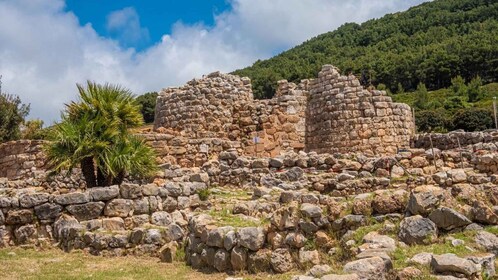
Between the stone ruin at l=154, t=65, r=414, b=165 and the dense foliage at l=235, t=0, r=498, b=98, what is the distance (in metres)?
37.5

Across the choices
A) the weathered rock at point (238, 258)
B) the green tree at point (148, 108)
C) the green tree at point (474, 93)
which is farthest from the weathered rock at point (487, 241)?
Result: the green tree at point (474, 93)

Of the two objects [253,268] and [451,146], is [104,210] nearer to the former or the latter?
[253,268]

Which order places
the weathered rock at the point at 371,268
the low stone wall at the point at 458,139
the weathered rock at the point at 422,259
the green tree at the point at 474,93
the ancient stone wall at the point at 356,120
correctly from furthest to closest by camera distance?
the green tree at the point at 474,93, the ancient stone wall at the point at 356,120, the low stone wall at the point at 458,139, the weathered rock at the point at 422,259, the weathered rock at the point at 371,268

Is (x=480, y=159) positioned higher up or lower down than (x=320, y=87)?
lower down

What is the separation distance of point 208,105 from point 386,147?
585cm

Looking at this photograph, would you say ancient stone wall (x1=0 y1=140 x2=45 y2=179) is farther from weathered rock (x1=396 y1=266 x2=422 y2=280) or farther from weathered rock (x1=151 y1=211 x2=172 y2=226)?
weathered rock (x1=396 y1=266 x2=422 y2=280)

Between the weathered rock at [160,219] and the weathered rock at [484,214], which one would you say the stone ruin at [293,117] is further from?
the weathered rock at [484,214]

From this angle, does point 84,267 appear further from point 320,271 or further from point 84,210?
point 320,271

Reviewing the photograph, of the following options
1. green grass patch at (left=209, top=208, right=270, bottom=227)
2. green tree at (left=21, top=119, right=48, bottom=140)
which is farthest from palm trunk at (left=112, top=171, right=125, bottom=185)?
green tree at (left=21, top=119, right=48, bottom=140)

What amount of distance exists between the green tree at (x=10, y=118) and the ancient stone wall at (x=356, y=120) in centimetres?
1855

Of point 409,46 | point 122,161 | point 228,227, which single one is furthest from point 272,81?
point 228,227

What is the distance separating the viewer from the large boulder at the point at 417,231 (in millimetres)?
5883

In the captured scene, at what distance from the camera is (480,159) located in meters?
10.1

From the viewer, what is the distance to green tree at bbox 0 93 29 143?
26734 mm
